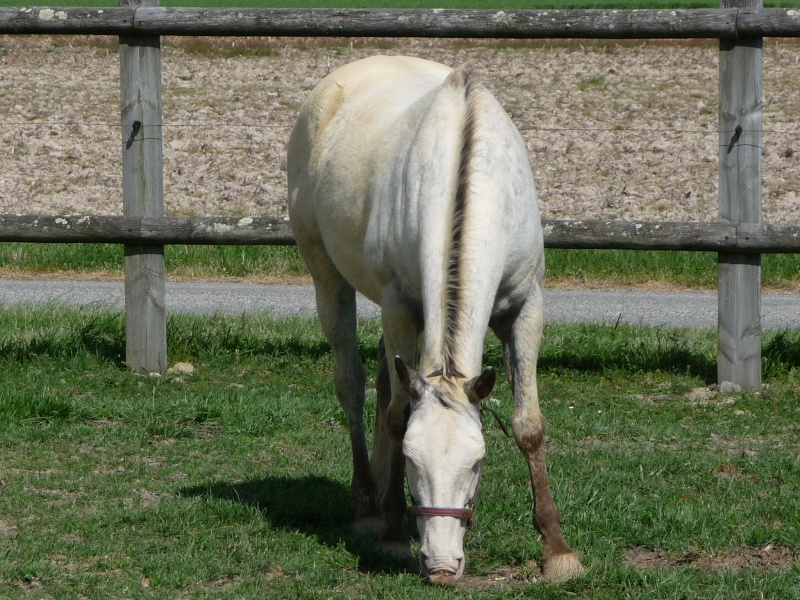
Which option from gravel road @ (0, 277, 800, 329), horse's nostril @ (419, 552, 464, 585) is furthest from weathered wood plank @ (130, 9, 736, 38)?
horse's nostril @ (419, 552, 464, 585)

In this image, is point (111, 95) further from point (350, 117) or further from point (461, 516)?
point (461, 516)

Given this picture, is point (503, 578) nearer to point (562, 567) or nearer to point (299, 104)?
point (562, 567)

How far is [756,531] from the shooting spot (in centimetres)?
405

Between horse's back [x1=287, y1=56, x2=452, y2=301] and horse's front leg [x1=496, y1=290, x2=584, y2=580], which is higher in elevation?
horse's back [x1=287, y1=56, x2=452, y2=301]

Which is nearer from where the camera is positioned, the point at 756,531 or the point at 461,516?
the point at 461,516

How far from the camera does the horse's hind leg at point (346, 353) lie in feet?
15.5

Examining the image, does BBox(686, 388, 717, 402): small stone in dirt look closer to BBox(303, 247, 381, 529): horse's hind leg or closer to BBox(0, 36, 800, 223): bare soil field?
BBox(303, 247, 381, 529): horse's hind leg

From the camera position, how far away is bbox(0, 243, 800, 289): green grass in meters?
10.2

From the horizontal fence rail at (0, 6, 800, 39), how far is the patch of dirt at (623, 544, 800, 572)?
3.35m

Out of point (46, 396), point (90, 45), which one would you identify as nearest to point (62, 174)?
point (90, 45)

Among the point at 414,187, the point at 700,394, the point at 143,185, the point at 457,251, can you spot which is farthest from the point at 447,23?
the point at 457,251

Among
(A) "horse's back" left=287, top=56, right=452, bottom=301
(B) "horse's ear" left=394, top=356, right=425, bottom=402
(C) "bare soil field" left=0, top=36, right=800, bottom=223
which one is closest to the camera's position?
(B) "horse's ear" left=394, top=356, right=425, bottom=402

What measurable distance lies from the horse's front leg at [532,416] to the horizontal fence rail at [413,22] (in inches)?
110

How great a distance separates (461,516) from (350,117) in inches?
87.6
